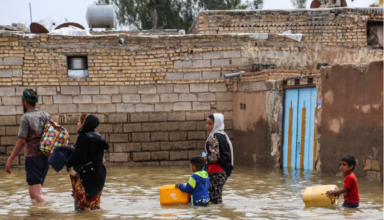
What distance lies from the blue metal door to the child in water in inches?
196

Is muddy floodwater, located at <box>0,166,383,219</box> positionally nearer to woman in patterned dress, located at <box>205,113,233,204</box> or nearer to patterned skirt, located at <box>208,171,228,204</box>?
patterned skirt, located at <box>208,171,228,204</box>

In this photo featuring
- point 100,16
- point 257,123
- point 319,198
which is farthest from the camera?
point 100,16

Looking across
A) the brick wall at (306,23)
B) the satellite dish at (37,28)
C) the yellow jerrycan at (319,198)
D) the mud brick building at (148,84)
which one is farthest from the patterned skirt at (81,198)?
the brick wall at (306,23)

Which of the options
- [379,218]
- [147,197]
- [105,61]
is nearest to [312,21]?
[105,61]

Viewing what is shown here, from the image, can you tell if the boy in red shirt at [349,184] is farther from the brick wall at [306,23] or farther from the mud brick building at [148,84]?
the brick wall at [306,23]

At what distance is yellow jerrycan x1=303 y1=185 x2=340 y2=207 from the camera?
8539 mm

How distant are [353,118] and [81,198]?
18.6 feet

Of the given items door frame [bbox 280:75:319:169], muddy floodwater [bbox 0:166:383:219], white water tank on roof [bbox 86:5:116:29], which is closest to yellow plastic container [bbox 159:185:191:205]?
muddy floodwater [bbox 0:166:383:219]

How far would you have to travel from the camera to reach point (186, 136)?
16.1 meters

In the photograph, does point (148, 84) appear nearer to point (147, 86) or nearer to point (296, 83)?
point (147, 86)

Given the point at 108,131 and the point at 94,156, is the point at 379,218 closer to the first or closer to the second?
the point at 94,156

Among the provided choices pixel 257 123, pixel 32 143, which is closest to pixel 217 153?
pixel 32 143

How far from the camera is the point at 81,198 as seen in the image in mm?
8031

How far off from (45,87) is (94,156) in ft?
26.8
